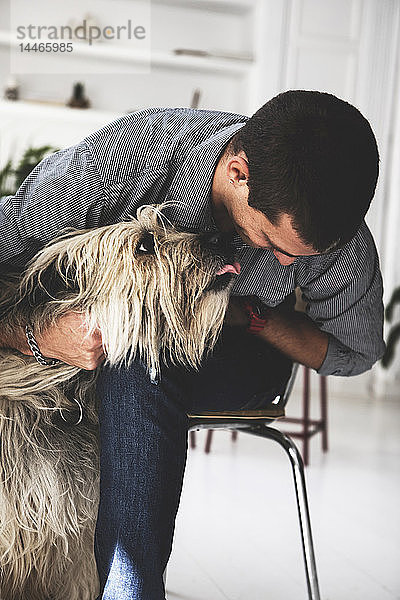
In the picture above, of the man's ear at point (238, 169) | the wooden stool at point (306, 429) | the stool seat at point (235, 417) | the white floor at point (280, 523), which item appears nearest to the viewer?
the man's ear at point (238, 169)

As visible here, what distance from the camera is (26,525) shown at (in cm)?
114

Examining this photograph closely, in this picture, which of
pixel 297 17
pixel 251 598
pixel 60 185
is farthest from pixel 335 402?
pixel 60 185

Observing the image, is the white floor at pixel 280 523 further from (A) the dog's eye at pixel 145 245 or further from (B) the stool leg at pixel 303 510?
(A) the dog's eye at pixel 145 245

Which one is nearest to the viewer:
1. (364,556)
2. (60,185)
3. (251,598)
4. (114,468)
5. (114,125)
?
(114,468)

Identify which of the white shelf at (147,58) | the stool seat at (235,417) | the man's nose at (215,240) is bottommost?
the stool seat at (235,417)

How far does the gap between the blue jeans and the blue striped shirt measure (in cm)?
25

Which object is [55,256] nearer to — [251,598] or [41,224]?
[41,224]

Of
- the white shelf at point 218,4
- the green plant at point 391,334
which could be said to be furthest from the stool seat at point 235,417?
the white shelf at point 218,4

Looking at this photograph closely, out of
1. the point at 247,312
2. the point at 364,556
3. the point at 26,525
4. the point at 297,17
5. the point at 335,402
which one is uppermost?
the point at 297,17

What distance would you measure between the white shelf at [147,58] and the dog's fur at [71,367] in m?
3.20

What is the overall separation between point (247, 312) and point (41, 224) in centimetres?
39

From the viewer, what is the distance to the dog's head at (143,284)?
1.04 meters

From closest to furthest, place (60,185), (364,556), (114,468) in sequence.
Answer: (114,468) → (60,185) → (364,556)

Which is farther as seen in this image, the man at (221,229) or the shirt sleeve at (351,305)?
the shirt sleeve at (351,305)
